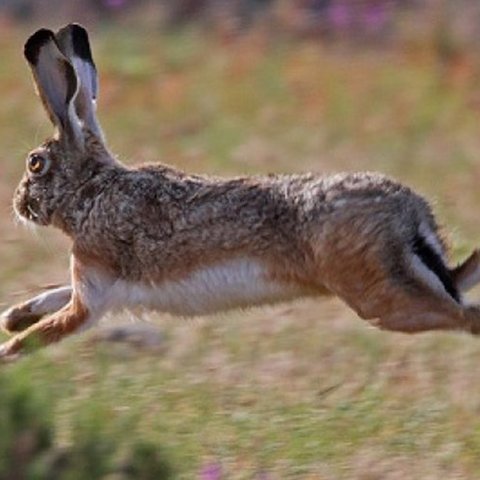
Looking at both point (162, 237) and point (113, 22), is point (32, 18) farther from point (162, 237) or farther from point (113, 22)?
point (162, 237)

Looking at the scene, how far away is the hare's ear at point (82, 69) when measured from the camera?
716 centimetres

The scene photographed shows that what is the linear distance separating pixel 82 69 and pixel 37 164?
0.41 m

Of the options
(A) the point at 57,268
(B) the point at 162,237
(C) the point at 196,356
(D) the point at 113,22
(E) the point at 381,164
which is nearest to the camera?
(B) the point at 162,237

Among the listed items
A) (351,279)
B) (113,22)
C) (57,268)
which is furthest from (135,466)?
(113,22)

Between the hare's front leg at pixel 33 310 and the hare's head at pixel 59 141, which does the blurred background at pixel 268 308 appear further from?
the hare's head at pixel 59 141

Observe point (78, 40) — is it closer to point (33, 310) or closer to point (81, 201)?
point (81, 201)

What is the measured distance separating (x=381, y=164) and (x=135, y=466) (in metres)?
6.02

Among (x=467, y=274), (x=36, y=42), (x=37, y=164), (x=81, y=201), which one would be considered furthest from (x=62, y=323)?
(x=467, y=274)

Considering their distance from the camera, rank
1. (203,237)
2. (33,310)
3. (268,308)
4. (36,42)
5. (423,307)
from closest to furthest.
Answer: (423,307), (203,237), (36,42), (33,310), (268,308)

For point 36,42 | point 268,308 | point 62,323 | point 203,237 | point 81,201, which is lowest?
point 268,308

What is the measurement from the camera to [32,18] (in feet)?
47.9

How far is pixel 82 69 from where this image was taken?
7215 mm

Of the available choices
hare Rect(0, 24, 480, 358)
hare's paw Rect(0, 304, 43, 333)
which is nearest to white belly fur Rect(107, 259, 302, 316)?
hare Rect(0, 24, 480, 358)

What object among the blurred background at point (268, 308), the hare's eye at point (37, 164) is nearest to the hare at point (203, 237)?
the hare's eye at point (37, 164)
